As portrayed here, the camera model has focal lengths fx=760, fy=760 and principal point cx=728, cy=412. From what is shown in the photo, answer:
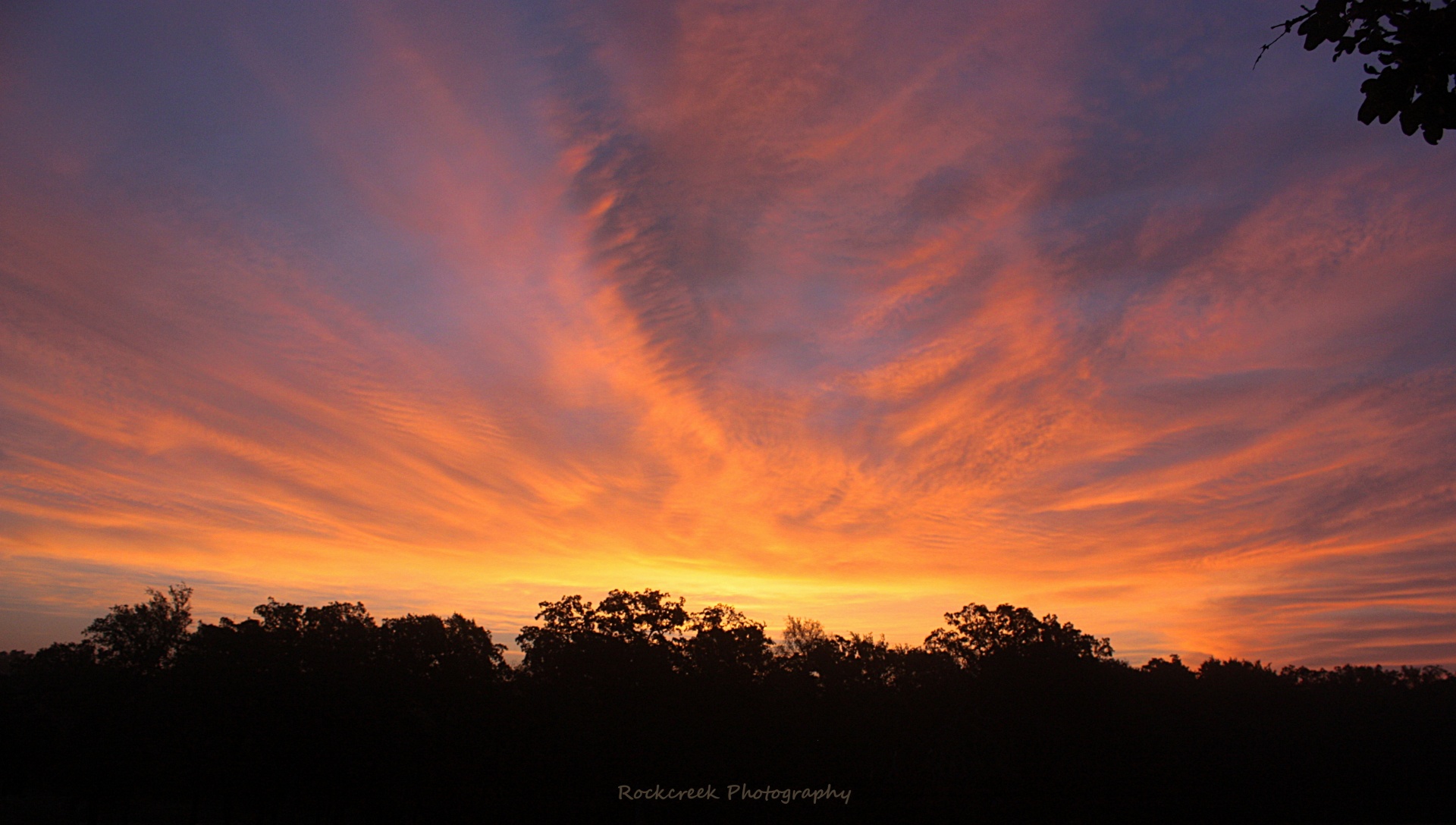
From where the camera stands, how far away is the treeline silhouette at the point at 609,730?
49.8m

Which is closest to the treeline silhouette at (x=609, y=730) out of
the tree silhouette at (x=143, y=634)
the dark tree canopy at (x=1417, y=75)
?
the tree silhouette at (x=143, y=634)

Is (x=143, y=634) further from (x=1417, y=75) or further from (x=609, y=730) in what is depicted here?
(x=1417, y=75)

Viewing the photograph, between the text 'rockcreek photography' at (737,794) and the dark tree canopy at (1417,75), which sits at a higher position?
the dark tree canopy at (1417,75)

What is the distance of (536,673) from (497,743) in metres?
4.99

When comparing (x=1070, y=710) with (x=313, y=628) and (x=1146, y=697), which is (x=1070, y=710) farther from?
(x=313, y=628)

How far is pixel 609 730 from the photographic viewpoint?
163 feet

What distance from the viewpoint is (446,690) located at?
180ft

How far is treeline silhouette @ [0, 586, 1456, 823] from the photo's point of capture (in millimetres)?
49812

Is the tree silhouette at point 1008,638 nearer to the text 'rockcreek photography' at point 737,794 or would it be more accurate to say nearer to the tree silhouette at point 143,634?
the text 'rockcreek photography' at point 737,794

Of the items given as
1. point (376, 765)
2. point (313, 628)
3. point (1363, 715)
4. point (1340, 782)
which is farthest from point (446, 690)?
→ point (1363, 715)

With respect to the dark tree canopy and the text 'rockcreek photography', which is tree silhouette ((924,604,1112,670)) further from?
the dark tree canopy

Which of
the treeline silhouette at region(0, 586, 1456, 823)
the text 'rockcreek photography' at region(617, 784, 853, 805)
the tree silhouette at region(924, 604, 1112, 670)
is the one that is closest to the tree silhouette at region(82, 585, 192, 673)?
the treeline silhouette at region(0, 586, 1456, 823)

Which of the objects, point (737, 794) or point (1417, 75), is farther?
point (737, 794)

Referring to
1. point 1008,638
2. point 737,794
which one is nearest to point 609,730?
point 737,794
